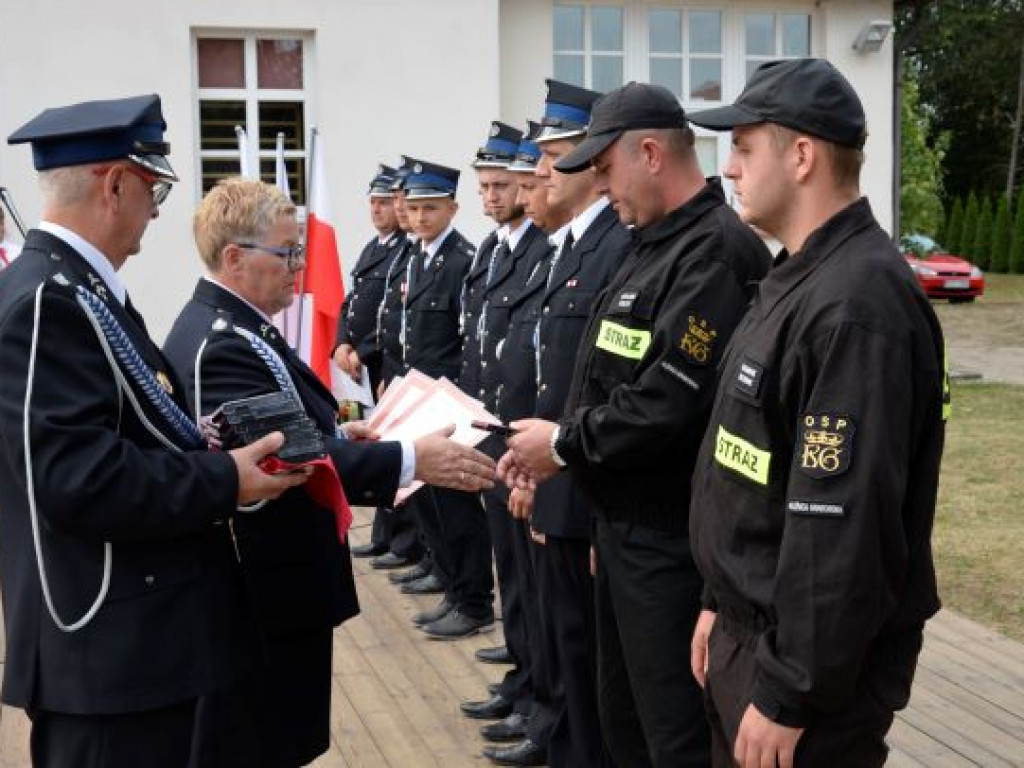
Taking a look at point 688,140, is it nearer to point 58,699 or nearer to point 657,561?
point 657,561

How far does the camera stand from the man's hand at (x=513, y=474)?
3.76 m

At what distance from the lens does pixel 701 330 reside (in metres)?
3.18

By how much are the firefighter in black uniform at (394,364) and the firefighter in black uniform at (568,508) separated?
2.85 m

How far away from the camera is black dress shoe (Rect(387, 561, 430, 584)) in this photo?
711 centimetres

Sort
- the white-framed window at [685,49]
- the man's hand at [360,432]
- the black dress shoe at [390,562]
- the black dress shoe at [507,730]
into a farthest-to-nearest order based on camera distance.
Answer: the white-framed window at [685,49]
the black dress shoe at [390,562]
the black dress shoe at [507,730]
the man's hand at [360,432]

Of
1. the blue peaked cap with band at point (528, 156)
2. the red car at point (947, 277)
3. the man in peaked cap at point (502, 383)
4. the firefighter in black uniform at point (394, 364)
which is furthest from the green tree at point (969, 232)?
the blue peaked cap with band at point (528, 156)

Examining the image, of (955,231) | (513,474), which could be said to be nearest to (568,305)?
(513,474)

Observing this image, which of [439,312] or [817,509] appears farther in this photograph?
[439,312]

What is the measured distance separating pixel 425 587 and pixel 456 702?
176 centimetres

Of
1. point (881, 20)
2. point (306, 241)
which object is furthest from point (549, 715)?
point (881, 20)

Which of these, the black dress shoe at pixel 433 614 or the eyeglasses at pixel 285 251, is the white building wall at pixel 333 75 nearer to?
the black dress shoe at pixel 433 614

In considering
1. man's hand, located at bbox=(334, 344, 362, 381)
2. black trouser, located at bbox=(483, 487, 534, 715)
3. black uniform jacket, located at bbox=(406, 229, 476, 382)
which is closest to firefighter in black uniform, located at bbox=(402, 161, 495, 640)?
black uniform jacket, located at bbox=(406, 229, 476, 382)

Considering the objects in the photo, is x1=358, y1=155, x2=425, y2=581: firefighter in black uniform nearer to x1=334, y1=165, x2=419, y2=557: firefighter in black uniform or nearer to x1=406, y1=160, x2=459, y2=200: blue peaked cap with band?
x1=334, y1=165, x2=419, y2=557: firefighter in black uniform

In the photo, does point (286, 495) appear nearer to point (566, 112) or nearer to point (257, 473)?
point (257, 473)
